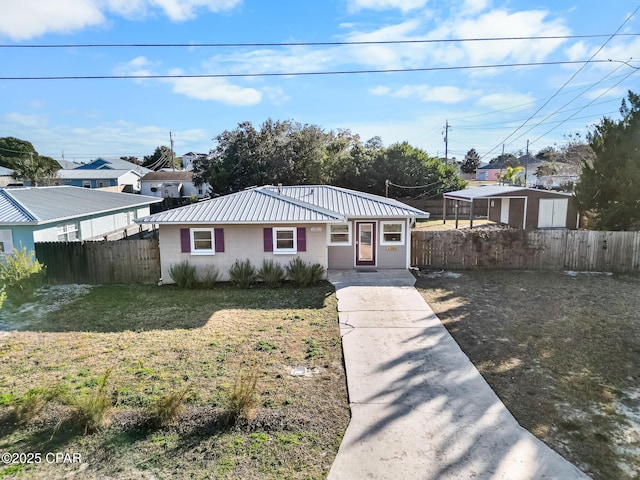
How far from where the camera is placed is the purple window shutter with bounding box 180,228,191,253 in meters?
14.0

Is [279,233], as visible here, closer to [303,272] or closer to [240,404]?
[303,272]


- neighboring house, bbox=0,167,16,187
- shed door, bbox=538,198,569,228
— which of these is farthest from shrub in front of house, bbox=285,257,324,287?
neighboring house, bbox=0,167,16,187

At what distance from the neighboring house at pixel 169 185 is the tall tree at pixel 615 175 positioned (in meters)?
40.9

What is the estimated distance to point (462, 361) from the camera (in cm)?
779

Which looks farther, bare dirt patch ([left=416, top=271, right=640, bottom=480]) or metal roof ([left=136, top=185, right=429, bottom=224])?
metal roof ([left=136, top=185, right=429, bottom=224])

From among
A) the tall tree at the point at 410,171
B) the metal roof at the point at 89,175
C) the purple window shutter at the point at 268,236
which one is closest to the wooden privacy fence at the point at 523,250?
the purple window shutter at the point at 268,236

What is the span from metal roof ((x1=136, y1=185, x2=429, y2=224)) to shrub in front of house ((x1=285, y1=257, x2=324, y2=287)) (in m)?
1.56

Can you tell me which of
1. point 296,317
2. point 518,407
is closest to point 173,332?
point 296,317

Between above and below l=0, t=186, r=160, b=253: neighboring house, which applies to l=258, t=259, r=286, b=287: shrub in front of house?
below

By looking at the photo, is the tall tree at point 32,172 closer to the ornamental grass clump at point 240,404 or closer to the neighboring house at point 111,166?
Result: the neighboring house at point 111,166

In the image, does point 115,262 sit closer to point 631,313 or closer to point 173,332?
point 173,332

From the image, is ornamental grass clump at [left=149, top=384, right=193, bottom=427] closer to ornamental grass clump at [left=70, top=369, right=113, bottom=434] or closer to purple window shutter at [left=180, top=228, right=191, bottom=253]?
ornamental grass clump at [left=70, top=369, right=113, bottom=434]

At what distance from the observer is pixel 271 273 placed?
1395 cm

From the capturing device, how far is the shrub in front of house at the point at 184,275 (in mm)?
13672
